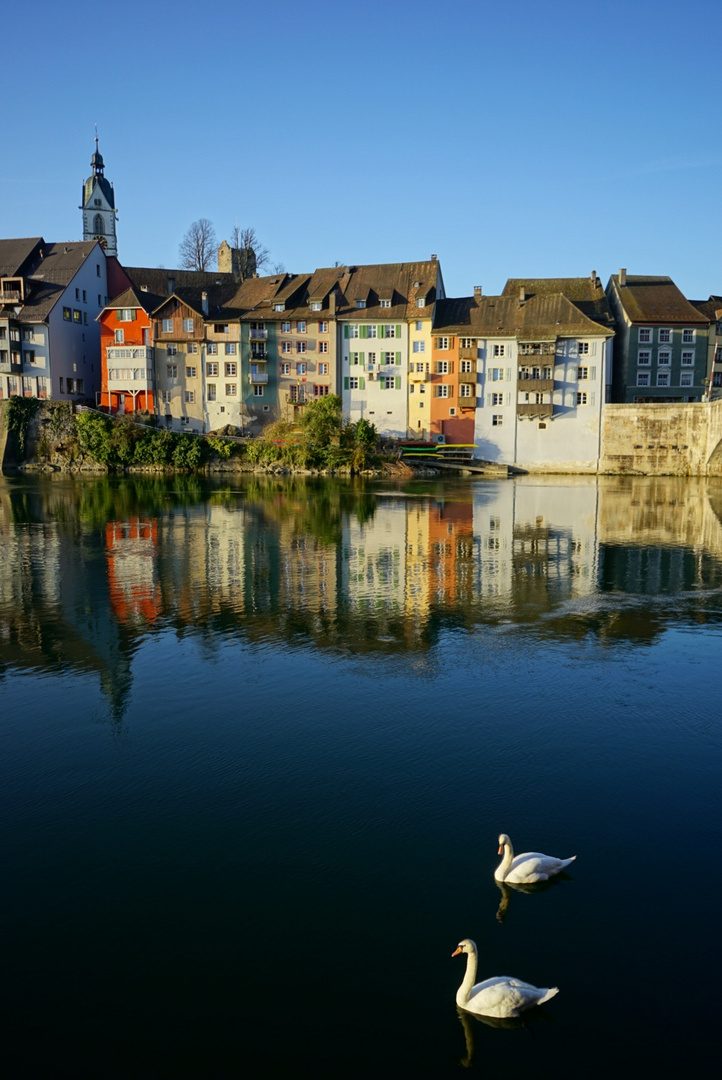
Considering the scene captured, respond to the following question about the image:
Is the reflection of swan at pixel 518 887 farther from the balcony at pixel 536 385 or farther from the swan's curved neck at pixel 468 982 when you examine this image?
the balcony at pixel 536 385

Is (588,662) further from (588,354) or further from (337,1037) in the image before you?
(588,354)

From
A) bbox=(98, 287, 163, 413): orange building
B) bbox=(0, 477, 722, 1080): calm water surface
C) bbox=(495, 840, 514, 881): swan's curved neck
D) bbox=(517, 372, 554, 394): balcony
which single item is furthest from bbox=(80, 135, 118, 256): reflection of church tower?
bbox=(495, 840, 514, 881): swan's curved neck

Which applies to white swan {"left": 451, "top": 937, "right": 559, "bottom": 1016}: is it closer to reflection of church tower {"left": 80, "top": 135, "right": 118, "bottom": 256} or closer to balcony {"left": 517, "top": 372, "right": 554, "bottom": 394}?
balcony {"left": 517, "top": 372, "right": 554, "bottom": 394}

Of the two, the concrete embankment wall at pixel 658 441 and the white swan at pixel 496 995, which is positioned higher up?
the concrete embankment wall at pixel 658 441

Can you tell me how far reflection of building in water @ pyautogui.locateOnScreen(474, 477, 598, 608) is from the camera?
2772 cm

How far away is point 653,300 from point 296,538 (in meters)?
52.5

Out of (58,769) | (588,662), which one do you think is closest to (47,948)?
(58,769)

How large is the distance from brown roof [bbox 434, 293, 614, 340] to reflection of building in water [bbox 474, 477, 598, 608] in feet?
63.1

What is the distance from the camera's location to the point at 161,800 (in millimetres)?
13039

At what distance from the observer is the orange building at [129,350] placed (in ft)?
264

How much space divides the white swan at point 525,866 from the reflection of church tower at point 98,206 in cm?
11547

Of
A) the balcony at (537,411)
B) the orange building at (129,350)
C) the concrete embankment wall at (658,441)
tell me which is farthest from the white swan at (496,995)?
the orange building at (129,350)

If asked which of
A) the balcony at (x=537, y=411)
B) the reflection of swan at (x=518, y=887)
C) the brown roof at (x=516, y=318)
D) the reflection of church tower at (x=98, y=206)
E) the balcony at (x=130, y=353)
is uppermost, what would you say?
the reflection of church tower at (x=98, y=206)

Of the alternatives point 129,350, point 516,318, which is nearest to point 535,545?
point 516,318
